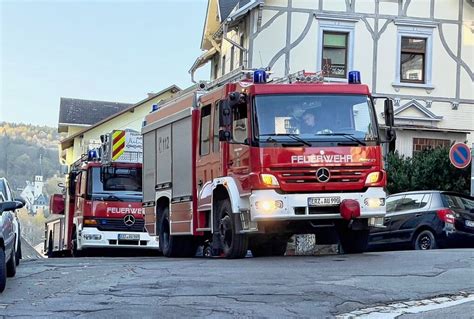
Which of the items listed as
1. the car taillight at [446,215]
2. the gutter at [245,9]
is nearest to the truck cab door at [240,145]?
the car taillight at [446,215]

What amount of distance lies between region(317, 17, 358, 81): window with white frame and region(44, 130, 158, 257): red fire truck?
28.6 ft

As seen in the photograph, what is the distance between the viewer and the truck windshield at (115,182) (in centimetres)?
2305

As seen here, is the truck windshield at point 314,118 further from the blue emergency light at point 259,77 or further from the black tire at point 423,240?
the black tire at point 423,240

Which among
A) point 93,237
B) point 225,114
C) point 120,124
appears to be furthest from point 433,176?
point 120,124

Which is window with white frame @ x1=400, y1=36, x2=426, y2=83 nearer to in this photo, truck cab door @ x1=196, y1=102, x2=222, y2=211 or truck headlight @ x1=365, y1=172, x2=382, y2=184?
truck cab door @ x1=196, y1=102, x2=222, y2=211

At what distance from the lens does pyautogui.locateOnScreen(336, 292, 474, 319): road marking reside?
8398mm

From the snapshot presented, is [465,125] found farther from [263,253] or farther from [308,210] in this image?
[308,210]

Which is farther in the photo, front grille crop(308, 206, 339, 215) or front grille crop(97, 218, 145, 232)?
front grille crop(97, 218, 145, 232)

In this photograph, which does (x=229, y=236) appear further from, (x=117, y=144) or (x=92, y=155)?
(x=92, y=155)

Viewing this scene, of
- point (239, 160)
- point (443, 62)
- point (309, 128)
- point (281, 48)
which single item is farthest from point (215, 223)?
point (443, 62)

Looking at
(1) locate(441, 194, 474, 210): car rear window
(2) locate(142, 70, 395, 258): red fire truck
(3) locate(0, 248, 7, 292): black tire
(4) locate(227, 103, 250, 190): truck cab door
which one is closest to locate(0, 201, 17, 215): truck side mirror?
(3) locate(0, 248, 7, 292): black tire

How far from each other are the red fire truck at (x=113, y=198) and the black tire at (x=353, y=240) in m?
8.15

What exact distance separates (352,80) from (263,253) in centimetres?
367

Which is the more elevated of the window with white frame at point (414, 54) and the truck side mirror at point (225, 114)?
the window with white frame at point (414, 54)
